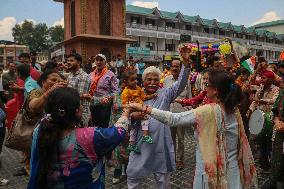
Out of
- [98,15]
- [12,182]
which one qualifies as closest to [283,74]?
[12,182]

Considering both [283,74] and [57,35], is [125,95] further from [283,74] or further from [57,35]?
[57,35]

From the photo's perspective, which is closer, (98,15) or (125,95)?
(125,95)

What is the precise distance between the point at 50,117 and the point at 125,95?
1.95 m

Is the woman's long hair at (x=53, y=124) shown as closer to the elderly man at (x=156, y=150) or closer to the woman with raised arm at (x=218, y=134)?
the woman with raised arm at (x=218, y=134)

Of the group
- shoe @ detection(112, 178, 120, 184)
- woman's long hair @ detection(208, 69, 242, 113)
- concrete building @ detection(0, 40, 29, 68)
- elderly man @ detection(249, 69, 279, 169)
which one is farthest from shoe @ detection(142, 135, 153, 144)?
concrete building @ detection(0, 40, 29, 68)

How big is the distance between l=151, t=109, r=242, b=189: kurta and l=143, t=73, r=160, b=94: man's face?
Answer: 0.96m

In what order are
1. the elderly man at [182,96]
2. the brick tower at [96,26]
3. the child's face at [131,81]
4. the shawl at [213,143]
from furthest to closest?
the brick tower at [96,26], the elderly man at [182,96], the child's face at [131,81], the shawl at [213,143]

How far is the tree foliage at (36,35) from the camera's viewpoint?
65812 mm

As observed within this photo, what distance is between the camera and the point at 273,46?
229 feet

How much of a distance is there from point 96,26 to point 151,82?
1961 cm

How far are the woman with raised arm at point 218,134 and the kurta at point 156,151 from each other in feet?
2.79

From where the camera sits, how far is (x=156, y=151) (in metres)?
3.67

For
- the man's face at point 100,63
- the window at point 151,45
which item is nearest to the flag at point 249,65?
the man's face at point 100,63

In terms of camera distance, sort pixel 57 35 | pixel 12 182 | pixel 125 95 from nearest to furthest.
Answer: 1. pixel 125 95
2. pixel 12 182
3. pixel 57 35
